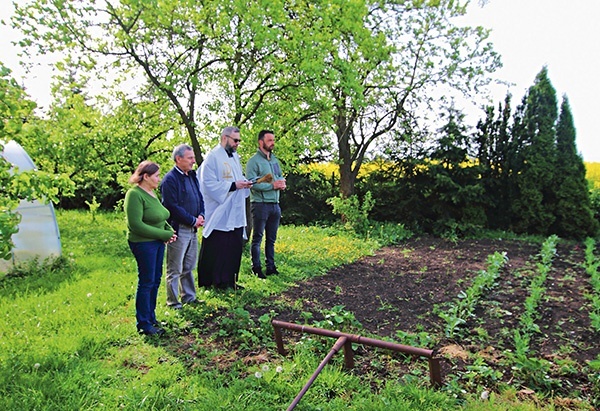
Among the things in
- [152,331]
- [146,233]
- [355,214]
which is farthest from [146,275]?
[355,214]

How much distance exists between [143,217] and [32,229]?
3568 millimetres

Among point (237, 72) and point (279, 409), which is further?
point (237, 72)

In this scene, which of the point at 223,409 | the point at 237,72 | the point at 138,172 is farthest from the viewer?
the point at 237,72

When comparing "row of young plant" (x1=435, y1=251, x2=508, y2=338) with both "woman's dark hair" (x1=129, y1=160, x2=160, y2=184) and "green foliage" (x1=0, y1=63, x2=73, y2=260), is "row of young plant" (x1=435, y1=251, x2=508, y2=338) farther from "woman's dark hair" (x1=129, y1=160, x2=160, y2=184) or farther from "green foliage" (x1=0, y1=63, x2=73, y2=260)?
"green foliage" (x1=0, y1=63, x2=73, y2=260)

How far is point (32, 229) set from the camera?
6738mm

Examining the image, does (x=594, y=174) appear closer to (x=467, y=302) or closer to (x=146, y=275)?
(x=467, y=302)

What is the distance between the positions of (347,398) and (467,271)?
15.3 ft

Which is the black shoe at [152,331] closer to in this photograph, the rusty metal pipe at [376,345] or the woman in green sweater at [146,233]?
the woman in green sweater at [146,233]

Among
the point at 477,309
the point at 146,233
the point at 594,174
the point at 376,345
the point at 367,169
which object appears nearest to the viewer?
the point at 376,345

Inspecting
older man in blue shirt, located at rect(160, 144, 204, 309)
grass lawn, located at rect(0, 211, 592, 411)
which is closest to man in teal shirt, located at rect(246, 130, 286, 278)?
grass lawn, located at rect(0, 211, 592, 411)

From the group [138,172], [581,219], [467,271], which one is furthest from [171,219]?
[581,219]

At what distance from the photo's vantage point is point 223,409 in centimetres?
297

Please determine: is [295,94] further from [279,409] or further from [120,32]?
[279,409]

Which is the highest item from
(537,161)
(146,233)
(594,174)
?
(537,161)
